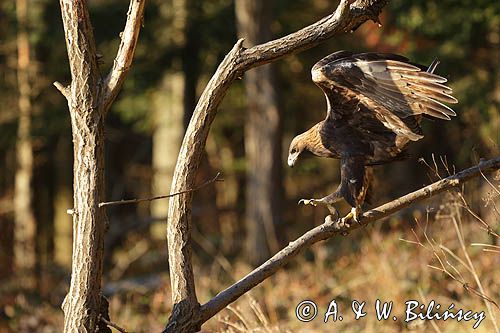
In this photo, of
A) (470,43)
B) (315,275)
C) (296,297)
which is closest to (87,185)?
(296,297)

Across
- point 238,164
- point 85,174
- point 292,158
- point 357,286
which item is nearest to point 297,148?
point 292,158

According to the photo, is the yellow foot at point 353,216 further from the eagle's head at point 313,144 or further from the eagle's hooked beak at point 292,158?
the eagle's hooked beak at point 292,158

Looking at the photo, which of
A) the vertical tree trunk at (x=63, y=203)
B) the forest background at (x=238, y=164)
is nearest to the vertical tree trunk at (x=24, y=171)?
the forest background at (x=238, y=164)

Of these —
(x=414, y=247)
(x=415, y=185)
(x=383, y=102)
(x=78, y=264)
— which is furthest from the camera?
(x=415, y=185)

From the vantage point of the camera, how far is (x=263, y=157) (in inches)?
452

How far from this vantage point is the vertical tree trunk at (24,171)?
14.0m

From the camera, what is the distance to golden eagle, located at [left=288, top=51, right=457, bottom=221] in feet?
14.3

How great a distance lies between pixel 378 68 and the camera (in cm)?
441

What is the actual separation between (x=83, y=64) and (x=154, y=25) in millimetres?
9649

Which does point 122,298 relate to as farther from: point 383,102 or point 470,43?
point 383,102

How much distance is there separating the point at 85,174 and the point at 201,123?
581mm

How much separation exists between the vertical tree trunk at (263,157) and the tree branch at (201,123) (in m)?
6.97

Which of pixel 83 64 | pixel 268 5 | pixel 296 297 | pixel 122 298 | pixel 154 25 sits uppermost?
pixel 154 25

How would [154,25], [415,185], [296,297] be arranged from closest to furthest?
[296,297] < [154,25] < [415,185]
